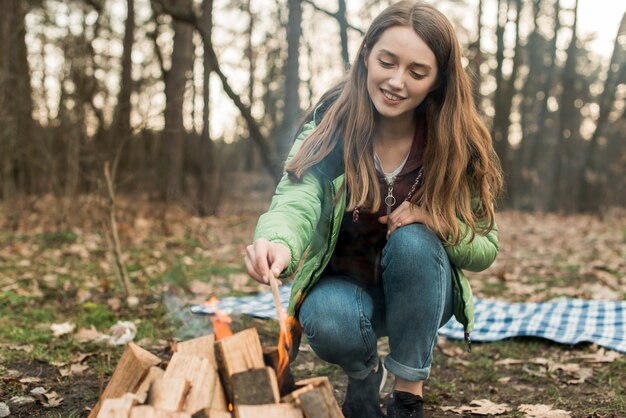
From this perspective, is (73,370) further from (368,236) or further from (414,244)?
(414,244)

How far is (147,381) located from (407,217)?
1.02 metres

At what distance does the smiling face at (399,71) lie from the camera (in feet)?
7.12

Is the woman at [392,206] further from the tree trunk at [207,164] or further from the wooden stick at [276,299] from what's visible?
the tree trunk at [207,164]

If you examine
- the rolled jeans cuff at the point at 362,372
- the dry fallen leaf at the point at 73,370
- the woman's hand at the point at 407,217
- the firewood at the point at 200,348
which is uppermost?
the woman's hand at the point at 407,217

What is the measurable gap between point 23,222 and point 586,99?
21044 millimetres

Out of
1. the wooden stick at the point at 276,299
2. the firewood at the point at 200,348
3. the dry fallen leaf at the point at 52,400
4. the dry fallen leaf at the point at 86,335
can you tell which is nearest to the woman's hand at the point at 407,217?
the wooden stick at the point at 276,299

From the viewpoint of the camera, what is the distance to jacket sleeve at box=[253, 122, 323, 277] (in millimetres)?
1948

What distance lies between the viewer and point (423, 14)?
85.7 inches

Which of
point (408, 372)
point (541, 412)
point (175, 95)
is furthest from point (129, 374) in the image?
point (175, 95)

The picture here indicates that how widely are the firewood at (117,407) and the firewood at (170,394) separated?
0.25 ft

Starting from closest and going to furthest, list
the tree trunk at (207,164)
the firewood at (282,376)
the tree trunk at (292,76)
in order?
the firewood at (282,376) → the tree trunk at (292,76) → the tree trunk at (207,164)

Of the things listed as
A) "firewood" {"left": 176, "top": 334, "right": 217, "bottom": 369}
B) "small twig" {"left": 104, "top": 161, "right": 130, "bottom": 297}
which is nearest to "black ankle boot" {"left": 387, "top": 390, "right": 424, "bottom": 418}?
"firewood" {"left": 176, "top": 334, "right": 217, "bottom": 369}

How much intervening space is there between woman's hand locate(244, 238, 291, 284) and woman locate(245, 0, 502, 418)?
0.45 ft

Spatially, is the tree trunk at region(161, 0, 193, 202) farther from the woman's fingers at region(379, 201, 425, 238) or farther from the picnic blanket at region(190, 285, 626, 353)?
the woman's fingers at region(379, 201, 425, 238)
